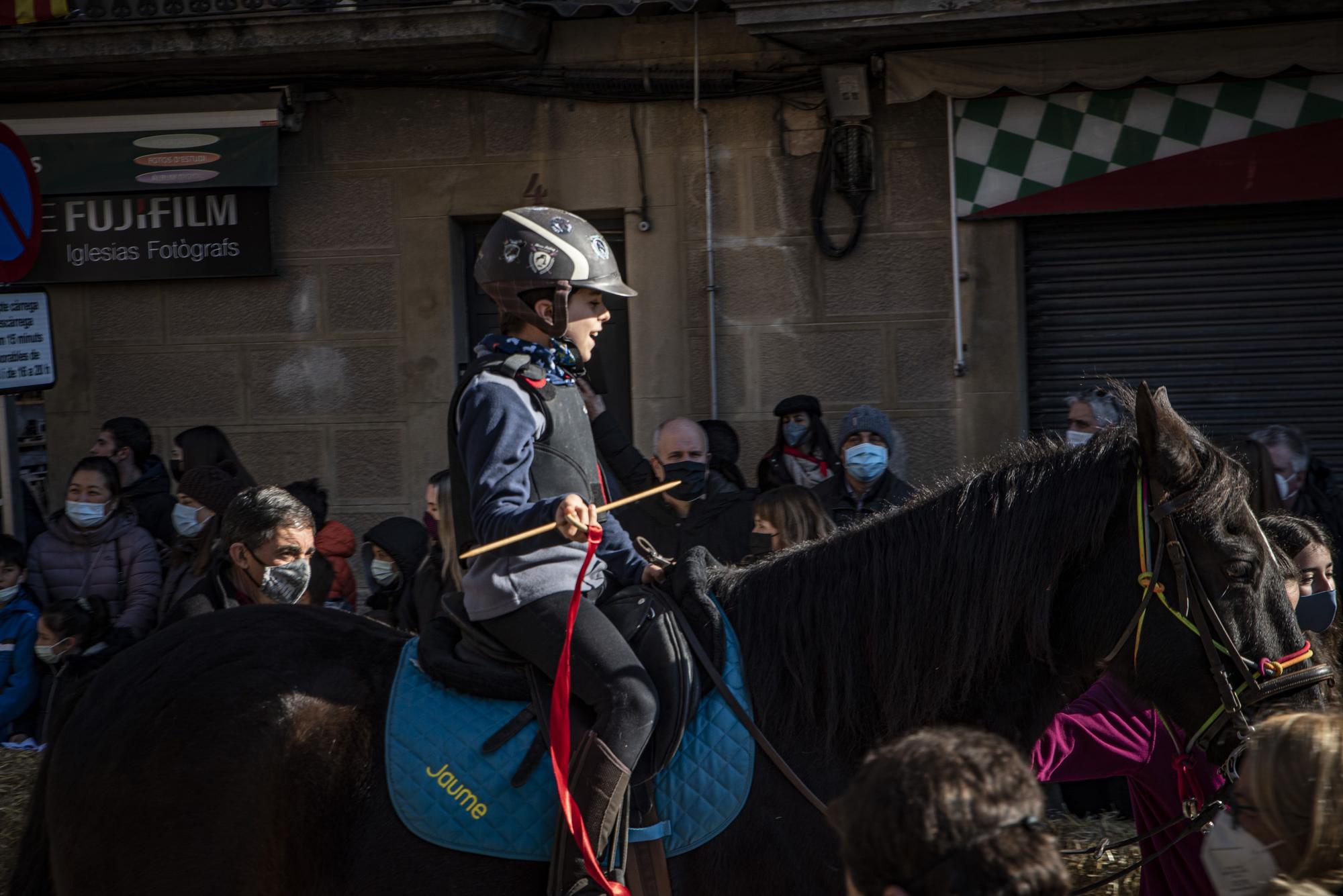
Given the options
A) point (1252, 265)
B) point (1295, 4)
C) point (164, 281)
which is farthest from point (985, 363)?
point (164, 281)

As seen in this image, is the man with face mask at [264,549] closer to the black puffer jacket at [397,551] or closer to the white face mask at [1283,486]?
the black puffer jacket at [397,551]

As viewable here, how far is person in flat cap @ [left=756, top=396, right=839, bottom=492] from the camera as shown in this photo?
271 inches

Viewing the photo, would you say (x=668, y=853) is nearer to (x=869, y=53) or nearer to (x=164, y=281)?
(x=869, y=53)

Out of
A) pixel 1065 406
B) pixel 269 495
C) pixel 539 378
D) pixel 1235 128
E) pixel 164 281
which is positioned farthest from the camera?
pixel 164 281

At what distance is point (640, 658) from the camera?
2.99m

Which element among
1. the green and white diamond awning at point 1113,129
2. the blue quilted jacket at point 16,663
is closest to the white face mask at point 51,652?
the blue quilted jacket at point 16,663

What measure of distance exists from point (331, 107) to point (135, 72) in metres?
1.22

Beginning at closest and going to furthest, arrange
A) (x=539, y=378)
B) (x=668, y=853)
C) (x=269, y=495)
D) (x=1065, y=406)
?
(x=668, y=853), (x=539, y=378), (x=269, y=495), (x=1065, y=406)

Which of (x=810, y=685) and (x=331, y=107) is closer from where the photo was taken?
(x=810, y=685)

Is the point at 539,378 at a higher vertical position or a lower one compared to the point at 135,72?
lower

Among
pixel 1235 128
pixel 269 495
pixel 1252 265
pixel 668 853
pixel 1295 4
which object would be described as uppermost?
pixel 1295 4

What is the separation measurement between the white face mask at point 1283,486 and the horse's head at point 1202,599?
11.4 ft

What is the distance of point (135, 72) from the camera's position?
844 cm

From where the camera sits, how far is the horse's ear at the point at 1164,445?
111 inches
